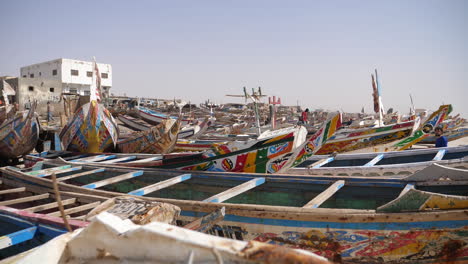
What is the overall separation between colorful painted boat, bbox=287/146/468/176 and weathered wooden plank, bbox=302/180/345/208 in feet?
7.84

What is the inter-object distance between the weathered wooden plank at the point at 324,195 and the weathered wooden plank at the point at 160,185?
7.34 ft

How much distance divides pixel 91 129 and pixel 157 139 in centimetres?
218

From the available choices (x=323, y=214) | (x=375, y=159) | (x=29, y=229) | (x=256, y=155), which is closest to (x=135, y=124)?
(x=256, y=155)

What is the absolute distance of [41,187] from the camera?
4.88 m

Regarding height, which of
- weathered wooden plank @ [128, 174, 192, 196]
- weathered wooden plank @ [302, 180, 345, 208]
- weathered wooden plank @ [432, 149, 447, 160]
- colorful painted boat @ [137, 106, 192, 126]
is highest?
colorful painted boat @ [137, 106, 192, 126]

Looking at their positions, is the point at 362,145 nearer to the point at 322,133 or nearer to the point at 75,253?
the point at 322,133

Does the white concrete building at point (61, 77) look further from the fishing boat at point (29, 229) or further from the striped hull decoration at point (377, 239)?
the striped hull decoration at point (377, 239)

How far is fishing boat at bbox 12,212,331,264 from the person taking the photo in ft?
4.17

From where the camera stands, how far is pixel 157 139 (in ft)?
34.3

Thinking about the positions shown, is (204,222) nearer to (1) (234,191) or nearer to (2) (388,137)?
(1) (234,191)

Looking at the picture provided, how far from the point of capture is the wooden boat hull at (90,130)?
33.5ft

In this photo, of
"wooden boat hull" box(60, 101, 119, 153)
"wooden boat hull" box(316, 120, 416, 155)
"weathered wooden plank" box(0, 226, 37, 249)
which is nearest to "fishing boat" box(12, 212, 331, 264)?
"weathered wooden plank" box(0, 226, 37, 249)

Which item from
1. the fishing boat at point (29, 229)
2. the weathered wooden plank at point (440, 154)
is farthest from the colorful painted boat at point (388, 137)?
the fishing boat at point (29, 229)

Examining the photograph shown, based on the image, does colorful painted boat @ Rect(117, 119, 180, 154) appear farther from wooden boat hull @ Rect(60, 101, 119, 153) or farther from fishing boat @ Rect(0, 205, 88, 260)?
fishing boat @ Rect(0, 205, 88, 260)
